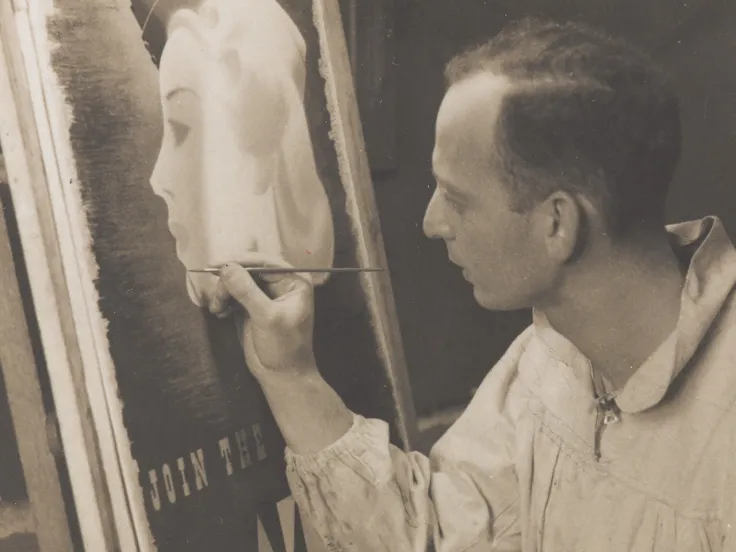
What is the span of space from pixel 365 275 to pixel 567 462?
384 millimetres

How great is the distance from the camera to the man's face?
2.75 ft

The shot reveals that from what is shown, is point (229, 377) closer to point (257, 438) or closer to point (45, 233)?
point (257, 438)

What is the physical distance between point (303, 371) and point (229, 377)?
0.34 feet

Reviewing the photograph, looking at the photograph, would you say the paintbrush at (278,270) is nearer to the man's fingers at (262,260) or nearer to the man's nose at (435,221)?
the man's fingers at (262,260)

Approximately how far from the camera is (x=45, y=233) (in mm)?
782

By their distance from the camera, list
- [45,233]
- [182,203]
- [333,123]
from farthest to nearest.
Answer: [333,123]
[182,203]
[45,233]

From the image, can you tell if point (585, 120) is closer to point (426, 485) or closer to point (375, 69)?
point (375, 69)

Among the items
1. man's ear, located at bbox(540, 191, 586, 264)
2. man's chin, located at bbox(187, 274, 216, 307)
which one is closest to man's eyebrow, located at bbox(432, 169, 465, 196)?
man's ear, located at bbox(540, 191, 586, 264)

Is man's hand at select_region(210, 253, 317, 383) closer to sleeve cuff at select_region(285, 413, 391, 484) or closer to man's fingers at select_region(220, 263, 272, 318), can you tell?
man's fingers at select_region(220, 263, 272, 318)

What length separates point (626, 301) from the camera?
2.86 feet

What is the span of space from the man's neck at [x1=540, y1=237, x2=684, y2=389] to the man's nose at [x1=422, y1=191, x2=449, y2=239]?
0.16 m

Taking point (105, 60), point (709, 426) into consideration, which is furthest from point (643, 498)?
point (105, 60)

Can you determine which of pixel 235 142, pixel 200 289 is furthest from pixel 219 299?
pixel 235 142

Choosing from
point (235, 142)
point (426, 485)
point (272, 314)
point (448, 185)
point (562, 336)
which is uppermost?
point (235, 142)
